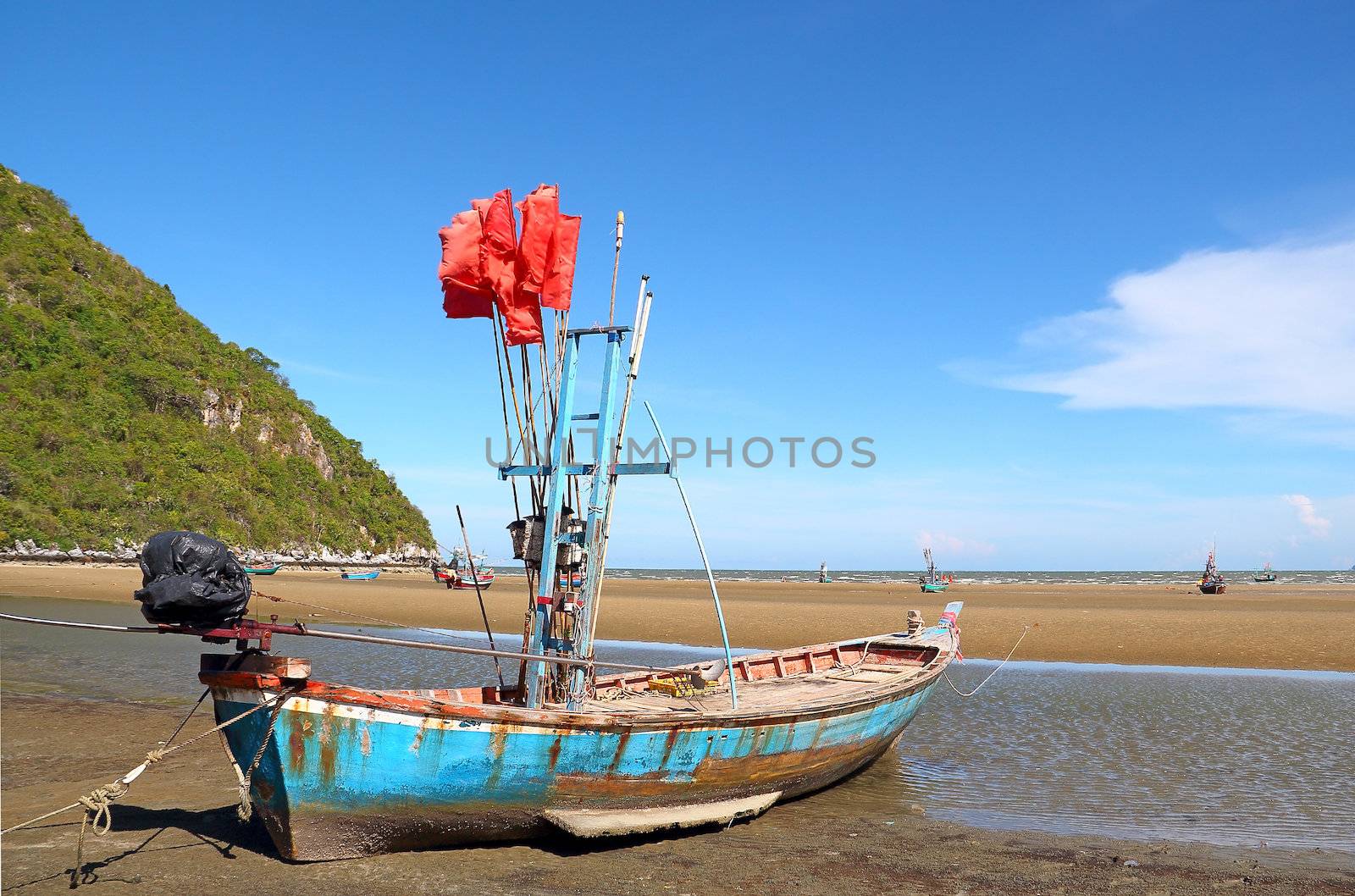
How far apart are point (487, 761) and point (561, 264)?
5052mm

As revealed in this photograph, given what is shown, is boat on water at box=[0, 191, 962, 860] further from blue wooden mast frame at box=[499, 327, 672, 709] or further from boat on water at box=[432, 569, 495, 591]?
boat on water at box=[432, 569, 495, 591]

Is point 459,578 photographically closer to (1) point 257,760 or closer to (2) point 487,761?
(2) point 487,761

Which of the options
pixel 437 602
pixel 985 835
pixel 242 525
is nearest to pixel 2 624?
pixel 437 602

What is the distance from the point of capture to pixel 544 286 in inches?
371

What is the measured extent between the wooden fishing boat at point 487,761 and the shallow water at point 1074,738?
3.45 ft

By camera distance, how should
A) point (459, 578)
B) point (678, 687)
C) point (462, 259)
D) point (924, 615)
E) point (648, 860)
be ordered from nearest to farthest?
1. point (648, 860)
2. point (462, 259)
3. point (678, 687)
4. point (924, 615)
5. point (459, 578)

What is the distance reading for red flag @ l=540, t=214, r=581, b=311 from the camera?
9352mm

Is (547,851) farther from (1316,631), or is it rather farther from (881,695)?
(1316,631)

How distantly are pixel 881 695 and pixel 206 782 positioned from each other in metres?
8.24

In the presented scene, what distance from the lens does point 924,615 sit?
38688mm

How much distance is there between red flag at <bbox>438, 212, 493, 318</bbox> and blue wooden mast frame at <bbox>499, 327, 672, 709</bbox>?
3.79ft

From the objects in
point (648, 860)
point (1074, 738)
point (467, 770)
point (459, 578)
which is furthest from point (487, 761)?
point (459, 578)

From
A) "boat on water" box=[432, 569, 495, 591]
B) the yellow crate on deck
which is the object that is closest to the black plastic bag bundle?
the yellow crate on deck

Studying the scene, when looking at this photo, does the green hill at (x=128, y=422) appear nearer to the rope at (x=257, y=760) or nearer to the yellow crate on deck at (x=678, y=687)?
the yellow crate on deck at (x=678, y=687)
